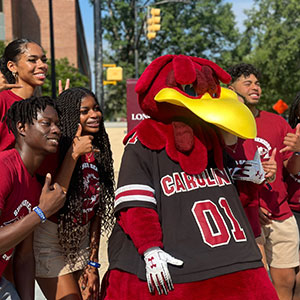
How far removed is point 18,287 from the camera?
266 centimetres

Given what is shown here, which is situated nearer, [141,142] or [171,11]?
[141,142]

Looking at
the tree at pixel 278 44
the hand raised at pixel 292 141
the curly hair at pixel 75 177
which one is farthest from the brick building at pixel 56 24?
the hand raised at pixel 292 141

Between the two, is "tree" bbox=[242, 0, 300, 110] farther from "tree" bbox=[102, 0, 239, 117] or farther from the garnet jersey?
the garnet jersey

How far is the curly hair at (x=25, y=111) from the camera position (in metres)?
2.66

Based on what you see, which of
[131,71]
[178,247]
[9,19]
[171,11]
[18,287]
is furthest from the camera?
[171,11]

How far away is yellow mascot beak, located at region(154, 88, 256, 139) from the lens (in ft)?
8.02

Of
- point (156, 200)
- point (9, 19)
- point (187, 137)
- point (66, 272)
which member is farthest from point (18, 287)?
point (9, 19)

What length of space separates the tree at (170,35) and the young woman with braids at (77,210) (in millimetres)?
30929

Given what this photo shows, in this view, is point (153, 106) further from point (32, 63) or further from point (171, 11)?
point (171, 11)

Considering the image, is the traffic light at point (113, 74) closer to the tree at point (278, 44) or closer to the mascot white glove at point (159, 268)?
the mascot white glove at point (159, 268)

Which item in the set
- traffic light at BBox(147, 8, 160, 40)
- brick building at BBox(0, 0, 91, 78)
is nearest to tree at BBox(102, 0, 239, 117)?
brick building at BBox(0, 0, 91, 78)

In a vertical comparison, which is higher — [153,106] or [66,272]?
[153,106]

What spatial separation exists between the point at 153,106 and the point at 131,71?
101 ft

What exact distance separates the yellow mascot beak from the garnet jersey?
0.30 meters
